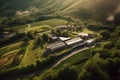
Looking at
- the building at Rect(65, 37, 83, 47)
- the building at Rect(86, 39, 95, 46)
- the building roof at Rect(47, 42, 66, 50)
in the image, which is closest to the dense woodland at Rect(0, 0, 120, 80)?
the building at Rect(86, 39, 95, 46)

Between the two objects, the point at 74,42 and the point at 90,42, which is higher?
the point at 74,42

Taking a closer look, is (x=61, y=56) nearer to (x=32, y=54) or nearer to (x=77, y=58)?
(x=77, y=58)

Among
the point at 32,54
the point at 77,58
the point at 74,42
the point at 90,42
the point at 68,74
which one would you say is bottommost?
the point at 68,74

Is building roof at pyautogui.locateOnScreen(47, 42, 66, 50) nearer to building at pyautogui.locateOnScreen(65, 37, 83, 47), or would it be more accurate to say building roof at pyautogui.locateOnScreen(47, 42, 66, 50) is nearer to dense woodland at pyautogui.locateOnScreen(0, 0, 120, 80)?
building at pyautogui.locateOnScreen(65, 37, 83, 47)

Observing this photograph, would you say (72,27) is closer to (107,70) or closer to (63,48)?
(63,48)

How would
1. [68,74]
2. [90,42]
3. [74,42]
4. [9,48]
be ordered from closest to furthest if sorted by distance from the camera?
1. [68,74]
2. [74,42]
3. [90,42]
4. [9,48]

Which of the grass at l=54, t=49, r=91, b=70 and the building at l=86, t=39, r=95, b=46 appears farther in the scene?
the building at l=86, t=39, r=95, b=46

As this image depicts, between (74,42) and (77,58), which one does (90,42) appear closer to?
(74,42)

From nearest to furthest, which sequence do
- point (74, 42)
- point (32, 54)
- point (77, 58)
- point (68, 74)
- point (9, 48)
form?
point (68, 74) → point (77, 58) → point (32, 54) → point (74, 42) → point (9, 48)

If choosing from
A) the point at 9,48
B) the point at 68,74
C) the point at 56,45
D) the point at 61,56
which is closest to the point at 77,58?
the point at 61,56

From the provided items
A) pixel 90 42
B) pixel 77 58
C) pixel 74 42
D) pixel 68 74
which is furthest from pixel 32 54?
pixel 90 42

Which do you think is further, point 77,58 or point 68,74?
point 77,58

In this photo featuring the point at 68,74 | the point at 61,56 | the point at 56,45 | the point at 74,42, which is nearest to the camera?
the point at 68,74
